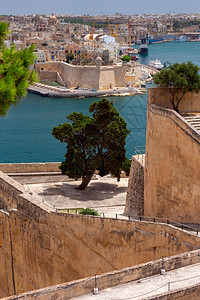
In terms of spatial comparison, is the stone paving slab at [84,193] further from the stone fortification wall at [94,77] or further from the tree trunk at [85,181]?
the stone fortification wall at [94,77]

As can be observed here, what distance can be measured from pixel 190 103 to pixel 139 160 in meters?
2.17

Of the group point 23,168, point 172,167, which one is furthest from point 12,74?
point 23,168

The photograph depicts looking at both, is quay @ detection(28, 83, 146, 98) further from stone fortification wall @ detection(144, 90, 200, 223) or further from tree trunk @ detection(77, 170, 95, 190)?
stone fortification wall @ detection(144, 90, 200, 223)

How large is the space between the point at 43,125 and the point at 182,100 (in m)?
34.7

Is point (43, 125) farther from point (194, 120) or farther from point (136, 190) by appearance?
point (194, 120)

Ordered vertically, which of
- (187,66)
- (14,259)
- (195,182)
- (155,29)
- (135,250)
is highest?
(155,29)

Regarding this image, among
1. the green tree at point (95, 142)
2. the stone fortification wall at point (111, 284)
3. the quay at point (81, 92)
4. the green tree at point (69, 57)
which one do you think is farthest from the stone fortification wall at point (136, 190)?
the green tree at point (69, 57)

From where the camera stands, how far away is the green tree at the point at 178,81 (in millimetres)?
11570

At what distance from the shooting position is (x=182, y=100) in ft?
39.0

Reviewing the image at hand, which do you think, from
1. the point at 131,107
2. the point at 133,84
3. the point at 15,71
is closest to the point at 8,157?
the point at 131,107

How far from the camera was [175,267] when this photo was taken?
6660 mm

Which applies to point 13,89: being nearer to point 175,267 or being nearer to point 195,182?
point 195,182

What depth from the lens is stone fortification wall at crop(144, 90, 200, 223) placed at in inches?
369

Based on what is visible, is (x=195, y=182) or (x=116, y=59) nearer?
(x=195, y=182)
